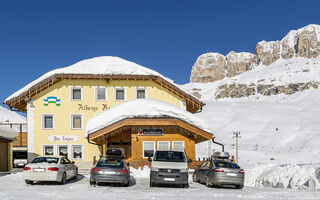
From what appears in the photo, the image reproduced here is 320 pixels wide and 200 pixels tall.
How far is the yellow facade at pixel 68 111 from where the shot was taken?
29.3 metres

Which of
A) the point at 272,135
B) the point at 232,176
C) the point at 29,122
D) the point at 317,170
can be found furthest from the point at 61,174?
the point at 272,135

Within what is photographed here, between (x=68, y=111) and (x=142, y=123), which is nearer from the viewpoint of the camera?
(x=142, y=123)

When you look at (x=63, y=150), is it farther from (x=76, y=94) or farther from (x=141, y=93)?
(x=141, y=93)

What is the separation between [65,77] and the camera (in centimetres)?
2977

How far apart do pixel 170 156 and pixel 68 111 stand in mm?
15854

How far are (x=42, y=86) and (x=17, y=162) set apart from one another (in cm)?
852

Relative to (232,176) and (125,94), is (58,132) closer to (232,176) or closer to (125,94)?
(125,94)

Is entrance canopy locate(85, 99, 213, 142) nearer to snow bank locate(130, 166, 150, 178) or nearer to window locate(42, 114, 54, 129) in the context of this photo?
snow bank locate(130, 166, 150, 178)

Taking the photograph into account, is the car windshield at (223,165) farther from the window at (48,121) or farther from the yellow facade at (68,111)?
the window at (48,121)

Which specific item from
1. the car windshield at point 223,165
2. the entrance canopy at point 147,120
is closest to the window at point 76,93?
the entrance canopy at point 147,120

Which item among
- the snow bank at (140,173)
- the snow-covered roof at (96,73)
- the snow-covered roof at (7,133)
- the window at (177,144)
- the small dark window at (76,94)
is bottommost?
the snow bank at (140,173)

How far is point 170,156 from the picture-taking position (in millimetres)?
16328

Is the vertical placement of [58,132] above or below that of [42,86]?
below

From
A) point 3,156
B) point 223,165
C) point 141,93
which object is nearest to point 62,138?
point 3,156
